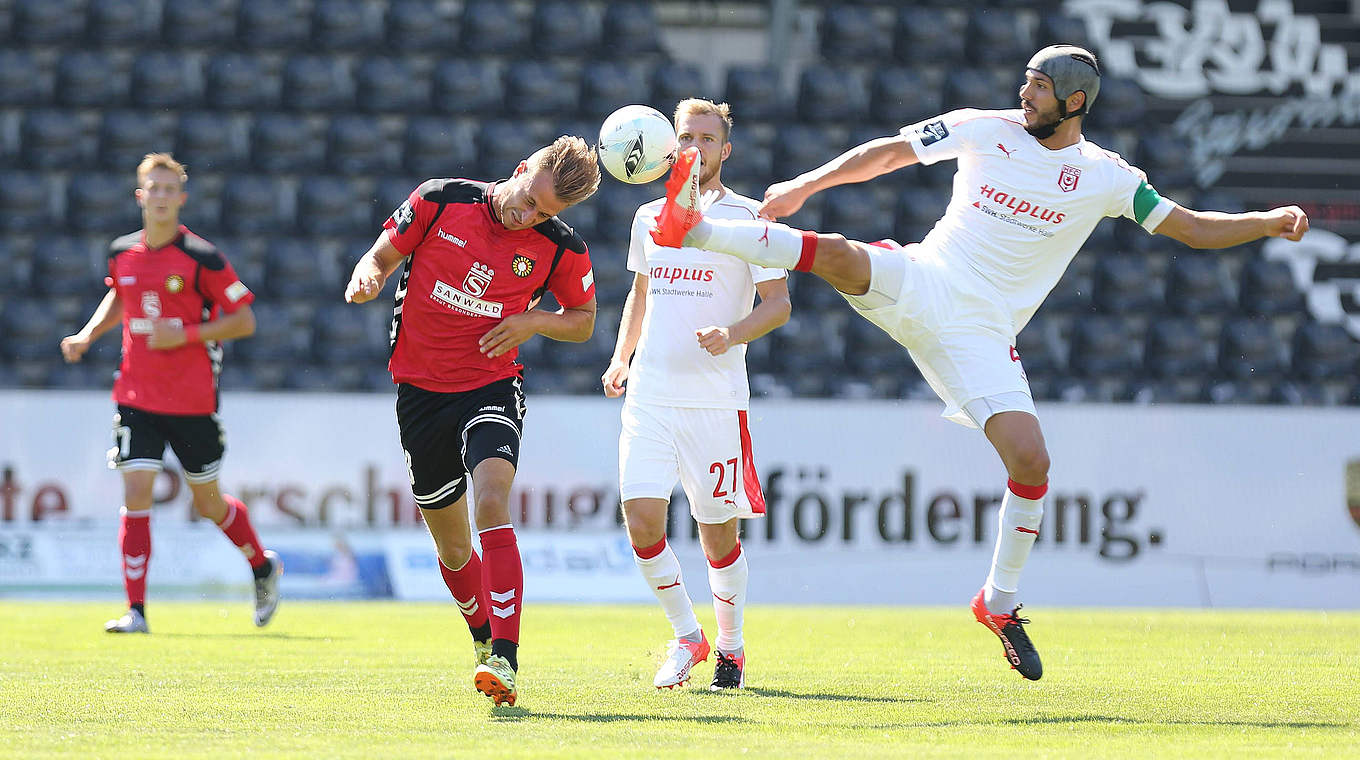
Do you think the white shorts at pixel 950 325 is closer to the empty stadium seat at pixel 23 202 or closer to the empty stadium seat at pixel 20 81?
the empty stadium seat at pixel 23 202

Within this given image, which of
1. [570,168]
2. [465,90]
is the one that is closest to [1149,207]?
[570,168]

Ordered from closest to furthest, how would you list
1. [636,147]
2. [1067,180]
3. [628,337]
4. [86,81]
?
[636,147] → [1067,180] → [628,337] → [86,81]

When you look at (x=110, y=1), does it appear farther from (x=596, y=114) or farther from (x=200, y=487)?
(x=200, y=487)

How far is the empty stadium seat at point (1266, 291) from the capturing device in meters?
15.8

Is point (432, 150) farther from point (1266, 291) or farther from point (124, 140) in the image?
point (1266, 291)

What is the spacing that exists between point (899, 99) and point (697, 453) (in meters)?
10.4

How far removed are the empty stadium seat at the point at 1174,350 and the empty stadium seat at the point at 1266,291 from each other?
3.61 feet

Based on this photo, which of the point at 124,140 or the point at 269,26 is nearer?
the point at 124,140

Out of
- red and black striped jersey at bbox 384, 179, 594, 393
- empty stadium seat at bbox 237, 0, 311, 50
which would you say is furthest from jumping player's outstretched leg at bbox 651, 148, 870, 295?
empty stadium seat at bbox 237, 0, 311, 50

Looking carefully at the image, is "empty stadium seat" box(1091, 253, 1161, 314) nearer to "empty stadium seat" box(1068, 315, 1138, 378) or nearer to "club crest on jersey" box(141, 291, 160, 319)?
"empty stadium seat" box(1068, 315, 1138, 378)

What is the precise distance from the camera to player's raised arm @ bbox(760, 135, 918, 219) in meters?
6.09

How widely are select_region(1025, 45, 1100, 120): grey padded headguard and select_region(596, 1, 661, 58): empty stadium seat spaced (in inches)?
406

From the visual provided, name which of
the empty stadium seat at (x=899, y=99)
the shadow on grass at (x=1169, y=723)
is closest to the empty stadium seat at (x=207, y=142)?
the empty stadium seat at (x=899, y=99)

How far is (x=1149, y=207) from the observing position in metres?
6.25
